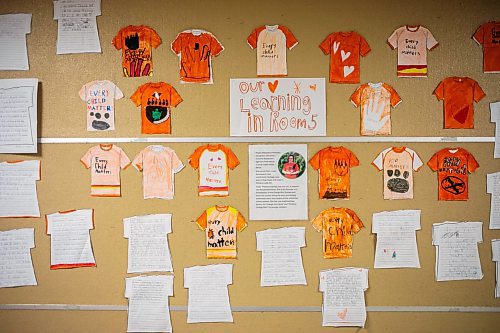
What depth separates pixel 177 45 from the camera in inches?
76.6

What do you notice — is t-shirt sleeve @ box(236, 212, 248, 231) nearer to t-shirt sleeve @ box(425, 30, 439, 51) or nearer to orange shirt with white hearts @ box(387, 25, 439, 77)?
orange shirt with white hearts @ box(387, 25, 439, 77)

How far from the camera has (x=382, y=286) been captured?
Answer: 1.93 metres

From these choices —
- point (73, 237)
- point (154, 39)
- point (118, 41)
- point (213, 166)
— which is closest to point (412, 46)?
point (213, 166)

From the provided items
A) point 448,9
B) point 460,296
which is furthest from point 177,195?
point 448,9

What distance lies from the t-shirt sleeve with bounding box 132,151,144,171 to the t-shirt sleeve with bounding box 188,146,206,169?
0.68ft

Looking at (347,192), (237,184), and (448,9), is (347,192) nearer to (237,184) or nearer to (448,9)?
(237,184)

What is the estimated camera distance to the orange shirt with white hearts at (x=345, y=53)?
1926 millimetres

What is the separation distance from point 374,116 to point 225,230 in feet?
2.65

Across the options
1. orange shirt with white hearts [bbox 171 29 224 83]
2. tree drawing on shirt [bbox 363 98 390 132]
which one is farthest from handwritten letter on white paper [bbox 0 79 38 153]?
tree drawing on shirt [bbox 363 98 390 132]

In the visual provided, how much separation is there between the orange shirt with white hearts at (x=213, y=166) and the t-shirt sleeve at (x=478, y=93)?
1060 mm

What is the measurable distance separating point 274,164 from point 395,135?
1.76 ft

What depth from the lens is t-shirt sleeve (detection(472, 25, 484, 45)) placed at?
6.32 feet

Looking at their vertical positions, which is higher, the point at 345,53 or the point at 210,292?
the point at 345,53

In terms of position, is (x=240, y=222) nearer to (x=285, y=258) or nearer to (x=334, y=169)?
(x=285, y=258)
